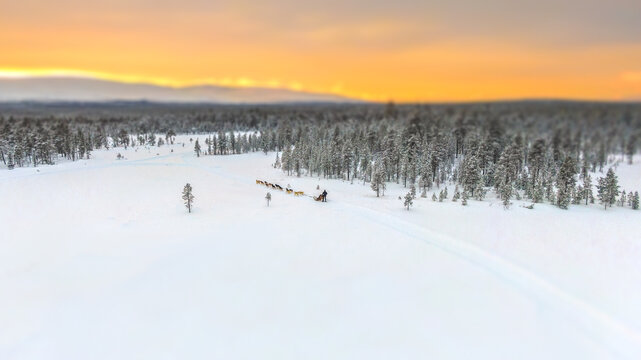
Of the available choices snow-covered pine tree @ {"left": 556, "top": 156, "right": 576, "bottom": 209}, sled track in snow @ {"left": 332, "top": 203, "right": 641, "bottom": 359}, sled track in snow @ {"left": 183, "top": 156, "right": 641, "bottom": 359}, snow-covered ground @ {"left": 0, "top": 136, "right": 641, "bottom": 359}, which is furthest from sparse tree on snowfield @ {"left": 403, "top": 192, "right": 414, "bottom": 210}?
snow-covered pine tree @ {"left": 556, "top": 156, "right": 576, "bottom": 209}

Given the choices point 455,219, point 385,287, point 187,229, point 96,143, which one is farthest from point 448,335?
point 96,143

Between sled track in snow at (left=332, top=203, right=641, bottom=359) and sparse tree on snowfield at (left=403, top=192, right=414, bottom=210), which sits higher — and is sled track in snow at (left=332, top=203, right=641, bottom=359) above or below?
below

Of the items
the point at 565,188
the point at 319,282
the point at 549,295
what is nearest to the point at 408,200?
the point at 549,295

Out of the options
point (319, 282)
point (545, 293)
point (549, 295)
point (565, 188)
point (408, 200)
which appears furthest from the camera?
point (565, 188)

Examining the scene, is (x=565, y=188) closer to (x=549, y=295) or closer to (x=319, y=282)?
(x=549, y=295)

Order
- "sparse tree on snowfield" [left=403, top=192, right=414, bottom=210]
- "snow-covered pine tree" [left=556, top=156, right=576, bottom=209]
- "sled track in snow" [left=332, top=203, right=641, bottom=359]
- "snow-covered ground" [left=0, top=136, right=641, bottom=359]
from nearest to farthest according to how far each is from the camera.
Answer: "snow-covered ground" [left=0, top=136, right=641, bottom=359]
"sled track in snow" [left=332, top=203, right=641, bottom=359]
"sparse tree on snowfield" [left=403, top=192, right=414, bottom=210]
"snow-covered pine tree" [left=556, top=156, right=576, bottom=209]

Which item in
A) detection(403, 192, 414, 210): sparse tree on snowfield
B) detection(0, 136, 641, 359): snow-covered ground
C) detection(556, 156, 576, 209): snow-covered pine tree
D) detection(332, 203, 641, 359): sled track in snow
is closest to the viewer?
detection(0, 136, 641, 359): snow-covered ground

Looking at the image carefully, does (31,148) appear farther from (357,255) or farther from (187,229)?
(357,255)

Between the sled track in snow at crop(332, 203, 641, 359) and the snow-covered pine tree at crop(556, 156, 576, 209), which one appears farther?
the snow-covered pine tree at crop(556, 156, 576, 209)

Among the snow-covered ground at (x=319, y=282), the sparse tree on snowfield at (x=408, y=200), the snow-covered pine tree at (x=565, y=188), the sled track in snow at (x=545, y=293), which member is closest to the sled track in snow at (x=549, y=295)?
the sled track in snow at (x=545, y=293)

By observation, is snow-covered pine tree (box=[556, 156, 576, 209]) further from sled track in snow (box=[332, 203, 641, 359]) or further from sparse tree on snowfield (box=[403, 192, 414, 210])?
sled track in snow (box=[332, 203, 641, 359])
